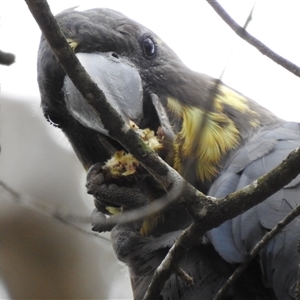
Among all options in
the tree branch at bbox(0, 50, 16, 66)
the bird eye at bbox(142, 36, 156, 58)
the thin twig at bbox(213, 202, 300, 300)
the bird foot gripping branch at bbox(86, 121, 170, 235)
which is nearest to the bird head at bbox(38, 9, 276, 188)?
the bird eye at bbox(142, 36, 156, 58)

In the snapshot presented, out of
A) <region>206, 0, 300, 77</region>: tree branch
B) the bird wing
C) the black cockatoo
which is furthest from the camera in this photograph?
the black cockatoo

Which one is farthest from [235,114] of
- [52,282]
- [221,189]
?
[52,282]

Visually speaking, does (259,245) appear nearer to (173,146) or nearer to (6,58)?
(173,146)

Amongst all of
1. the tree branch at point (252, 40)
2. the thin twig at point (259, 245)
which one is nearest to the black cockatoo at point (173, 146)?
the thin twig at point (259, 245)

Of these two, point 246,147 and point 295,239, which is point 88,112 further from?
point 295,239

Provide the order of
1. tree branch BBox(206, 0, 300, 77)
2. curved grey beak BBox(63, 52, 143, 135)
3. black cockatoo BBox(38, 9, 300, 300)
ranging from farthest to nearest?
curved grey beak BBox(63, 52, 143, 135) → black cockatoo BBox(38, 9, 300, 300) → tree branch BBox(206, 0, 300, 77)

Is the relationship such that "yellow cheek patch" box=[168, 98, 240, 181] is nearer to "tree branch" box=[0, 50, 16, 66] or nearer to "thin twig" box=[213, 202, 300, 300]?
"thin twig" box=[213, 202, 300, 300]

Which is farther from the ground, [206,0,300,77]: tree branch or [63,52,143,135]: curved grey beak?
[206,0,300,77]: tree branch
